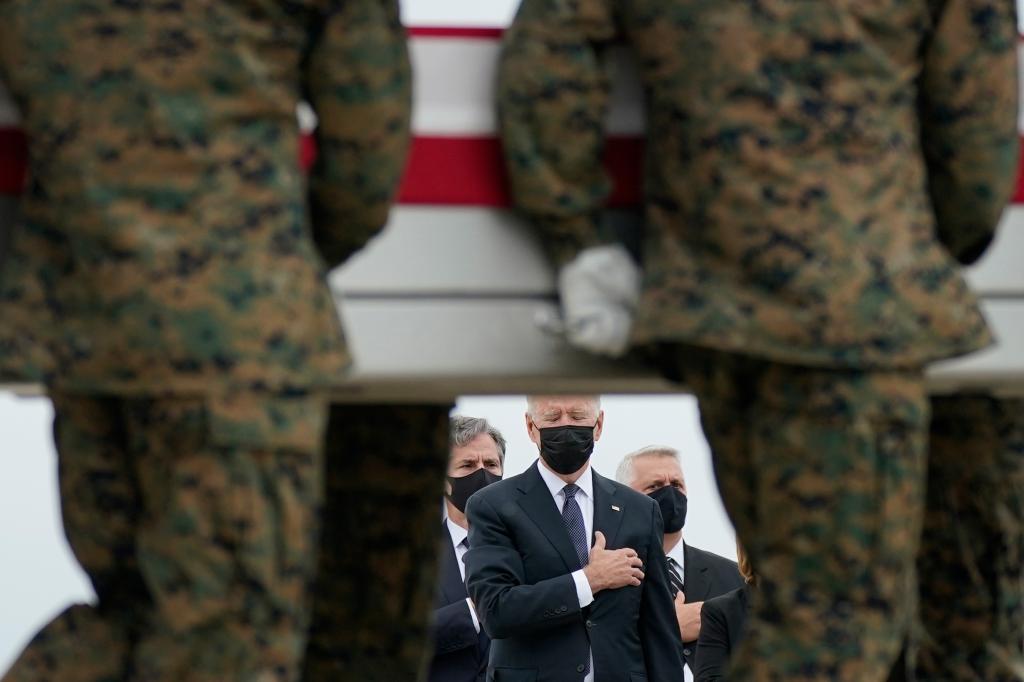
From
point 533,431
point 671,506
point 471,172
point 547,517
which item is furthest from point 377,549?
point 671,506

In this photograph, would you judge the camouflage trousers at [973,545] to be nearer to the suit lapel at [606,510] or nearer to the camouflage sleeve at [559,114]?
the camouflage sleeve at [559,114]

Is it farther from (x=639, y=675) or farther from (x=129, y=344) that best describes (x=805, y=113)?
(x=639, y=675)

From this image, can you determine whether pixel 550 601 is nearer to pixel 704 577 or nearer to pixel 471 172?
pixel 704 577

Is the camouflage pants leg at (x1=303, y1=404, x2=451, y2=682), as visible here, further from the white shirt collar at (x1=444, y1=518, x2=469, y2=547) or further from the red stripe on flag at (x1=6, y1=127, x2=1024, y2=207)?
the white shirt collar at (x1=444, y1=518, x2=469, y2=547)

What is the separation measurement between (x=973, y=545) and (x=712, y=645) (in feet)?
4.47

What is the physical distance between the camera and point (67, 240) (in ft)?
8.61

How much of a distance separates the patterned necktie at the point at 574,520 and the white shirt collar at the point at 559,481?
13 millimetres

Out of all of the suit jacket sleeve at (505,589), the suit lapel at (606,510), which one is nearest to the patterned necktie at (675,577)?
the suit lapel at (606,510)

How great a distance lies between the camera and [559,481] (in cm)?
471

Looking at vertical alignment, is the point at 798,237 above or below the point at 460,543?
above

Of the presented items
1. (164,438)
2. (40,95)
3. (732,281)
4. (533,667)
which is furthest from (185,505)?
(533,667)

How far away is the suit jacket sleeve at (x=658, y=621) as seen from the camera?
4.61 m

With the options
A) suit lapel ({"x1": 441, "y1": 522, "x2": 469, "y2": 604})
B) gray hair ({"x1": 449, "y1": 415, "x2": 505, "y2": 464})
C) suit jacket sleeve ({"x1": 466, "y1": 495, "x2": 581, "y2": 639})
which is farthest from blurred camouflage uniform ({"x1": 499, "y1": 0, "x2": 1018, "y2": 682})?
gray hair ({"x1": 449, "y1": 415, "x2": 505, "y2": 464})

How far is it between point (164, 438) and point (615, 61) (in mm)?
820
